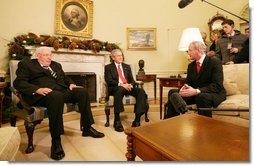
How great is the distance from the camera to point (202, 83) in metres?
2.01

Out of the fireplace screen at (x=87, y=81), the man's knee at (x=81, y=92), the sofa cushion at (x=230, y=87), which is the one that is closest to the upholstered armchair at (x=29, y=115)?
the man's knee at (x=81, y=92)

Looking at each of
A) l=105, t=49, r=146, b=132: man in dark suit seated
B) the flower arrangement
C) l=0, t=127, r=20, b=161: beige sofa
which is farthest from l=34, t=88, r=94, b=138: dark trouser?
the flower arrangement

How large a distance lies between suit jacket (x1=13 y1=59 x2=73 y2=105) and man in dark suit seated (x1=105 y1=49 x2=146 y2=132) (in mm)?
599

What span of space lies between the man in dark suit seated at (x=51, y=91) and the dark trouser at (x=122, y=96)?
1.44ft

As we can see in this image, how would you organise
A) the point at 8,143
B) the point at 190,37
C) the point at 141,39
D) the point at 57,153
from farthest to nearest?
the point at 141,39, the point at 190,37, the point at 57,153, the point at 8,143

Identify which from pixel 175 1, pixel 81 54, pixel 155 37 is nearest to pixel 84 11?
pixel 81 54

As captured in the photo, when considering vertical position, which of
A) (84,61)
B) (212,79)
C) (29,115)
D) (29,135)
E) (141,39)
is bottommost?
(29,135)

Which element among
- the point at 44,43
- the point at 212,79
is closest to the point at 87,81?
the point at 44,43

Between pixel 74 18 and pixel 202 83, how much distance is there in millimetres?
2511

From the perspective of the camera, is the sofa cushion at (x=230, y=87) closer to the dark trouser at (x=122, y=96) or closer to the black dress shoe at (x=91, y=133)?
the dark trouser at (x=122, y=96)

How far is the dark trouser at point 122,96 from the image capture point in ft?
7.91

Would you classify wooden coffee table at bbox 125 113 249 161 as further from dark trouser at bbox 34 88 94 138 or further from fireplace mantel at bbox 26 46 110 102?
fireplace mantel at bbox 26 46 110 102

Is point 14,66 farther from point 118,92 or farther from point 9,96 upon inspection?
point 118,92

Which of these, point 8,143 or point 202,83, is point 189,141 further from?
point 202,83
